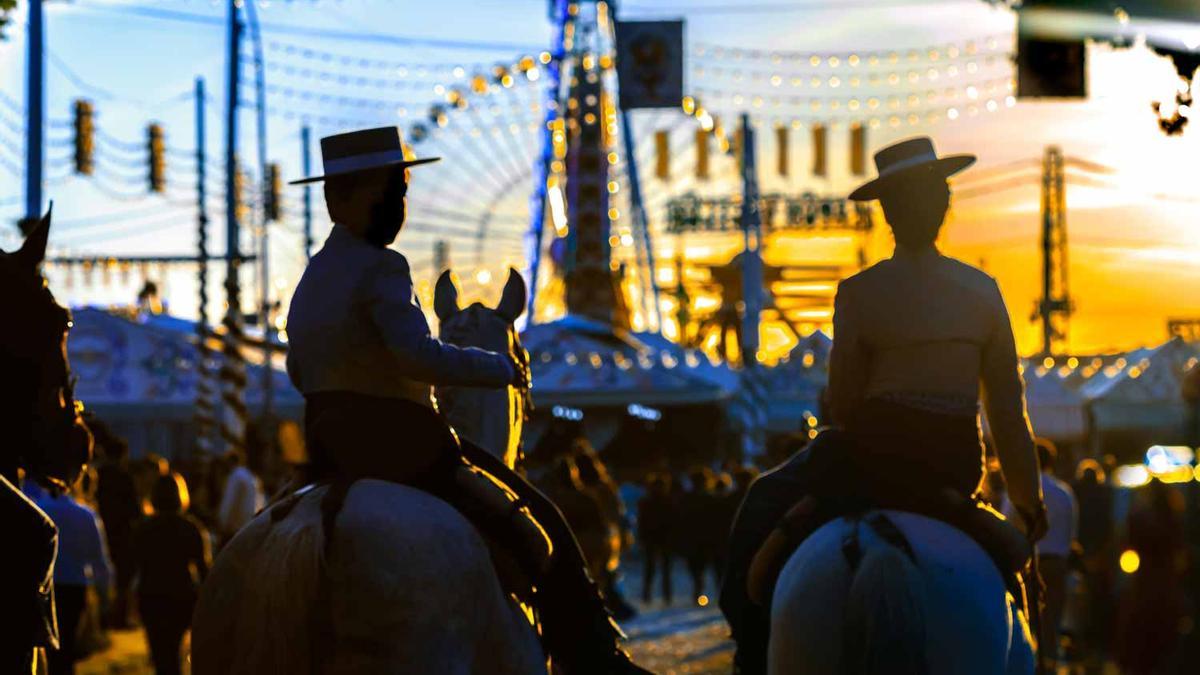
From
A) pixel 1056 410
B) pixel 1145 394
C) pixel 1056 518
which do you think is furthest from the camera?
pixel 1145 394

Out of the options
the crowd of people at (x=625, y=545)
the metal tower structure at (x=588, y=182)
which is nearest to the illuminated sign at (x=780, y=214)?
the metal tower structure at (x=588, y=182)

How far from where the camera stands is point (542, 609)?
6.64 metres

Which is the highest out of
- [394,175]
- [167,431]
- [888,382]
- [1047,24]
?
[1047,24]

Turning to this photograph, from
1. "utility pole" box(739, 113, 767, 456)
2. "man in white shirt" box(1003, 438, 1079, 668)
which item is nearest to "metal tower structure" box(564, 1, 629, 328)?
"utility pole" box(739, 113, 767, 456)

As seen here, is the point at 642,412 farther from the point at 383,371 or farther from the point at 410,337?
the point at 410,337

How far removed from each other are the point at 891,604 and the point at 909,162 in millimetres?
1564

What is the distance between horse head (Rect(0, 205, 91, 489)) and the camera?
21.4 ft

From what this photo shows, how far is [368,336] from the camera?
6.29 metres

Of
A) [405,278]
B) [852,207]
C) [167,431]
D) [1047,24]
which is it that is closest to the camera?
Result: [405,278]

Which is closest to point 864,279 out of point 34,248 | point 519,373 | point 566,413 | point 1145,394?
point 519,373

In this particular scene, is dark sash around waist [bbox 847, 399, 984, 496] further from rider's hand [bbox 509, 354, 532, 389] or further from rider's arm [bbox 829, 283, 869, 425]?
rider's hand [bbox 509, 354, 532, 389]

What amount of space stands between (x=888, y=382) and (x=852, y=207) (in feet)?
395

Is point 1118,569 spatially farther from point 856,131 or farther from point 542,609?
point 856,131

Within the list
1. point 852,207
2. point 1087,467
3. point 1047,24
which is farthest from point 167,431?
point 852,207
